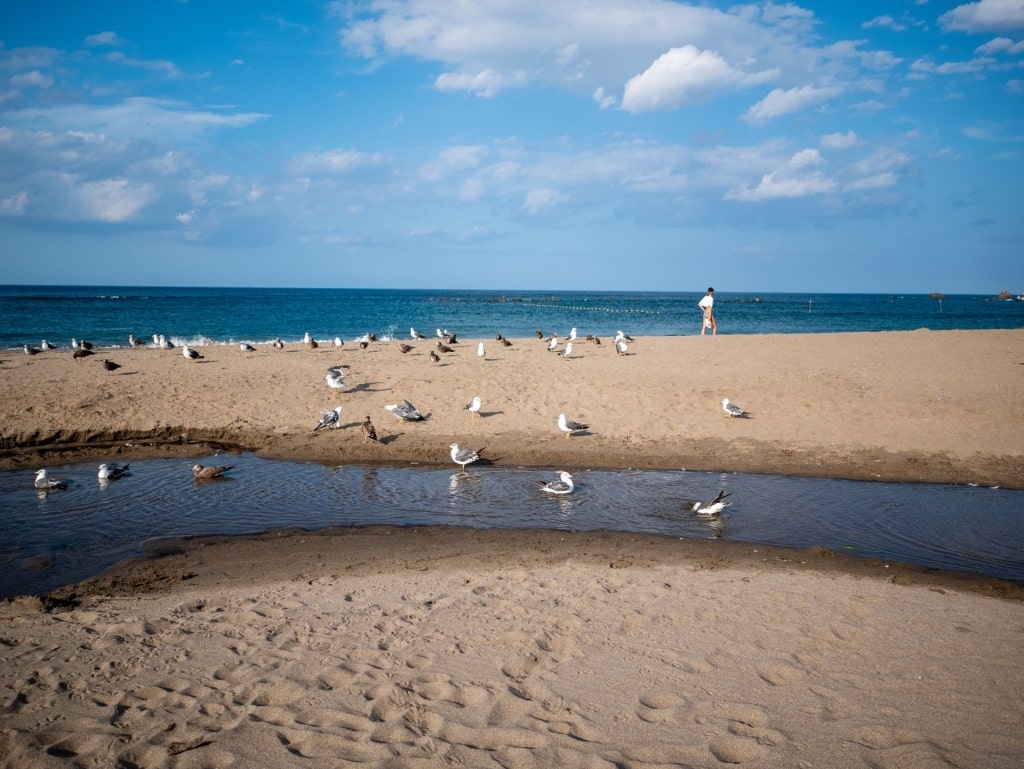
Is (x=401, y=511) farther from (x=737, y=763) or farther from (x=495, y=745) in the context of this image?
(x=737, y=763)

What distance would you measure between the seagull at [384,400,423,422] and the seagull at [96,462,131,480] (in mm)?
5566

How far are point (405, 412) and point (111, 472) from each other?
6.00m

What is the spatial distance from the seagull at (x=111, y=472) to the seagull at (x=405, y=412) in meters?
5.57

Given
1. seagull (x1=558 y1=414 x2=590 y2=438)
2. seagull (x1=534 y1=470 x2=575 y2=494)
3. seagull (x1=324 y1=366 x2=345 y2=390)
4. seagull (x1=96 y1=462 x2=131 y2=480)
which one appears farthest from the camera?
seagull (x1=324 y1=366 x2=345 y2=390)

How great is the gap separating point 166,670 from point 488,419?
1045cm

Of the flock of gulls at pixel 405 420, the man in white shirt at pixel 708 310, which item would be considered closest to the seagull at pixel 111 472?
the flock of gulls at pixel 405 420

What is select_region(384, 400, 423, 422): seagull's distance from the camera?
14641 mm

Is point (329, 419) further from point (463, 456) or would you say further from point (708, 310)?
point (708, 310)

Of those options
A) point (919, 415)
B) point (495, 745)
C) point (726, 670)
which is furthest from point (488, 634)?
point (919, 415)

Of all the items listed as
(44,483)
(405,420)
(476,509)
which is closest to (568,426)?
(405,420)

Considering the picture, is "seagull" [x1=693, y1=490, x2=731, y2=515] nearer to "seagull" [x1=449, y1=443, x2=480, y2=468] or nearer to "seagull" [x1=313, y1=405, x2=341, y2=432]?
"seagull" [x1=449, y1=443, x2=480, y2=468]

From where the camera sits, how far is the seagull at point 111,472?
37.2ft

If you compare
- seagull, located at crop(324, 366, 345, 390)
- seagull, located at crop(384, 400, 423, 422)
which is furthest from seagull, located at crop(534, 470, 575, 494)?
seagull, located at crop(324, 366, 345, 390)

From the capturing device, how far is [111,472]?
37.5 feet
